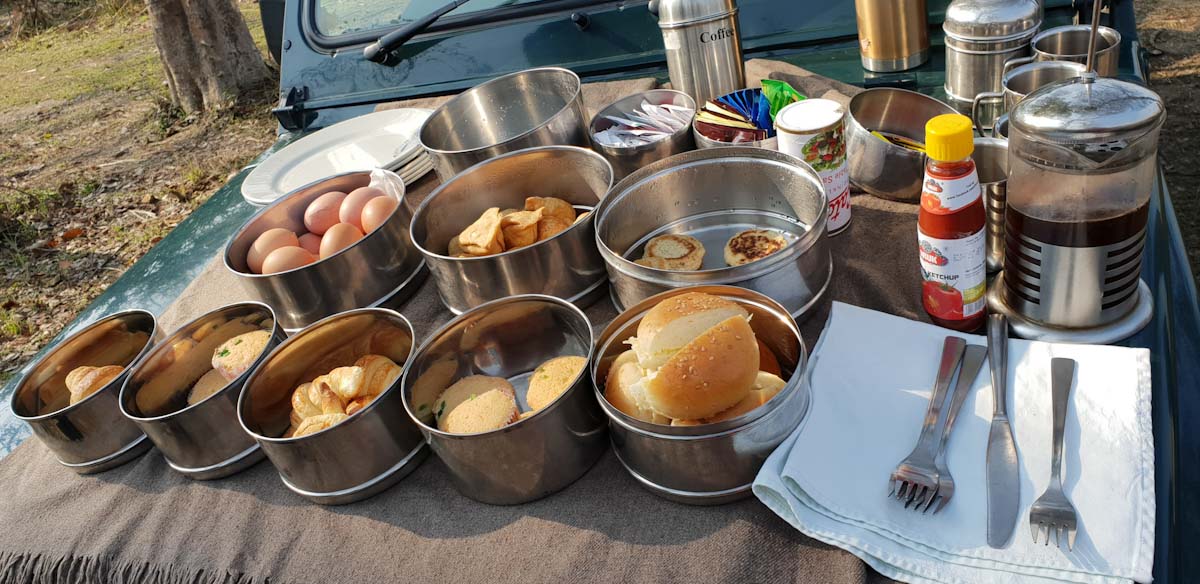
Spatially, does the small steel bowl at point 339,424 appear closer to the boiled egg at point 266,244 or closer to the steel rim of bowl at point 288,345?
the steel rim of bowl at point 288,345

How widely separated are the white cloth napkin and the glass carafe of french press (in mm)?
76

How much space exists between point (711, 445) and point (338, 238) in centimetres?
91

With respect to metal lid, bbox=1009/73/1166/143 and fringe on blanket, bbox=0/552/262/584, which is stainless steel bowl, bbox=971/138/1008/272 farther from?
fringe on blanket, bbox=0/552/262/584

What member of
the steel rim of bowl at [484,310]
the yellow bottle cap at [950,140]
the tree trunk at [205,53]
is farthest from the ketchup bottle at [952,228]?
the tree trunk at [205,53]

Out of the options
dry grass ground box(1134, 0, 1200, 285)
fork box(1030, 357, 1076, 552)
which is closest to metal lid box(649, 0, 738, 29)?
fork box(1030, 357, 1076, 552)

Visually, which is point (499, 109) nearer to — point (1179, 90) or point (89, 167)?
point (1179, 90)

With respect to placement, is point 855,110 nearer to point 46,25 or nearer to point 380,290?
point 380,290

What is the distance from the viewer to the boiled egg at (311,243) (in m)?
1.64

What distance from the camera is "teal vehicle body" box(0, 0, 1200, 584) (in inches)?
54.7

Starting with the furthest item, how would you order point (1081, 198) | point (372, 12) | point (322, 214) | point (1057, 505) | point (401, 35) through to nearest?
point (372, 12) < point (401, 35) < point (322, 214) < point (1081, 198) < point (1057, 505)

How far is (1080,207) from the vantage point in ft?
3.34

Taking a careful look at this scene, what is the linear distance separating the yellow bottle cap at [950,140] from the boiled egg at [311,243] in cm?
115

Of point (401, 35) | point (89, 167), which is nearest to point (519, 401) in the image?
point (401, 35)

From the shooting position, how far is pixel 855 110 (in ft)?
5.22
